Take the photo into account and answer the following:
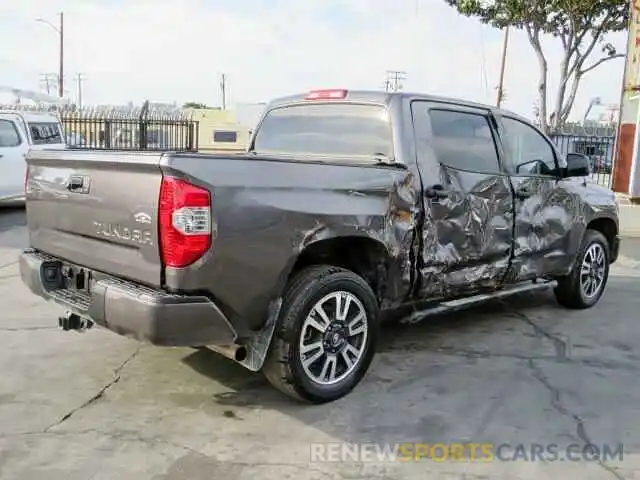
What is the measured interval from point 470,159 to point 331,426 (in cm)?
243

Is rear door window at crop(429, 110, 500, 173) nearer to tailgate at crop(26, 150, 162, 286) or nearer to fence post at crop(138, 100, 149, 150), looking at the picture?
tailgate at crop(26, 150, 162, 286)

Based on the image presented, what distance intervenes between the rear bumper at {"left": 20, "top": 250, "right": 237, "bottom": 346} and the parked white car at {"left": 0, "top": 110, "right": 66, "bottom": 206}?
34.7 feet

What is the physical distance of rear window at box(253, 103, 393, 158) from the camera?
4.87 m

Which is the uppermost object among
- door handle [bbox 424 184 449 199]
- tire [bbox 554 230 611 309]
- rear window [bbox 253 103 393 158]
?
rear window [bbox 253 103 393 158]

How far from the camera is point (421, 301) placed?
5.02m

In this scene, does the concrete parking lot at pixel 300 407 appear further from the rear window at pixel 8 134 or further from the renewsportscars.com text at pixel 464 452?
the rear window at pixel 8 134

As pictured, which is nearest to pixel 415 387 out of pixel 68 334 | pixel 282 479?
pixel 282 479

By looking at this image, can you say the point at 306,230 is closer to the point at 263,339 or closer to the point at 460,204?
the point at 263,339

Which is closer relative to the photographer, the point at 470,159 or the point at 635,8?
the point at 470,159

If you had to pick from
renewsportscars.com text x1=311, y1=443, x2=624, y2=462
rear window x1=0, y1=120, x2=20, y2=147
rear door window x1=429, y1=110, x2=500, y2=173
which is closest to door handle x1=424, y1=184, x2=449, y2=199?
rear door window x1=429, y1=110, x2=500, y2=173

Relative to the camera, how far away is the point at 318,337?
4.15 m

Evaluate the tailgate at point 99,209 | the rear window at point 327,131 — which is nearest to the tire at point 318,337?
the tailgate at point 99,209

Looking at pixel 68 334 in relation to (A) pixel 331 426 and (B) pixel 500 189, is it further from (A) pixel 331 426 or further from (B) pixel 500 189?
(B) pixel 500 189

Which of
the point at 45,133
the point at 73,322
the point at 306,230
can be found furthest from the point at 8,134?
the point at 306,230
